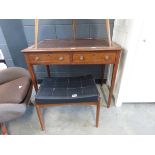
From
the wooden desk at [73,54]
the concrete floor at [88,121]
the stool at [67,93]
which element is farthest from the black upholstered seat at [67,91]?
the concrete floor at [88,121]

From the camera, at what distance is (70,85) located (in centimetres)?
116

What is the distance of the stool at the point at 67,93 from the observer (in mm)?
975

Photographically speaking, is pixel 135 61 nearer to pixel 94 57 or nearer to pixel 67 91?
pixel 94 57

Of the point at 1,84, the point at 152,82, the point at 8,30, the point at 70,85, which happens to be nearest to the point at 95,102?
the point at 70,85

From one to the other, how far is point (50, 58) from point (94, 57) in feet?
1.24

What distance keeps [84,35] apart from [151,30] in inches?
29.0

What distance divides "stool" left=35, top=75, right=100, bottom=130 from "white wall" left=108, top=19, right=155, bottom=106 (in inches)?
14.4

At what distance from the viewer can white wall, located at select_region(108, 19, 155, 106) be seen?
0.98 m

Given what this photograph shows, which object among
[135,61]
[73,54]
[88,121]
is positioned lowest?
[88,121]

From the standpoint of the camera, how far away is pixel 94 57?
104cm

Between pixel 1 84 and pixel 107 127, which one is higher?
pixel 1 84

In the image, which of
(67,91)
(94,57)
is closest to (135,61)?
(94,57)

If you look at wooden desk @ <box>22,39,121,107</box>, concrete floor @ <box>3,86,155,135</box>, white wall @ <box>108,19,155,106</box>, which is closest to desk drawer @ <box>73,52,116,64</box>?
wooden desk @ <box>22,39,121,107</box>
